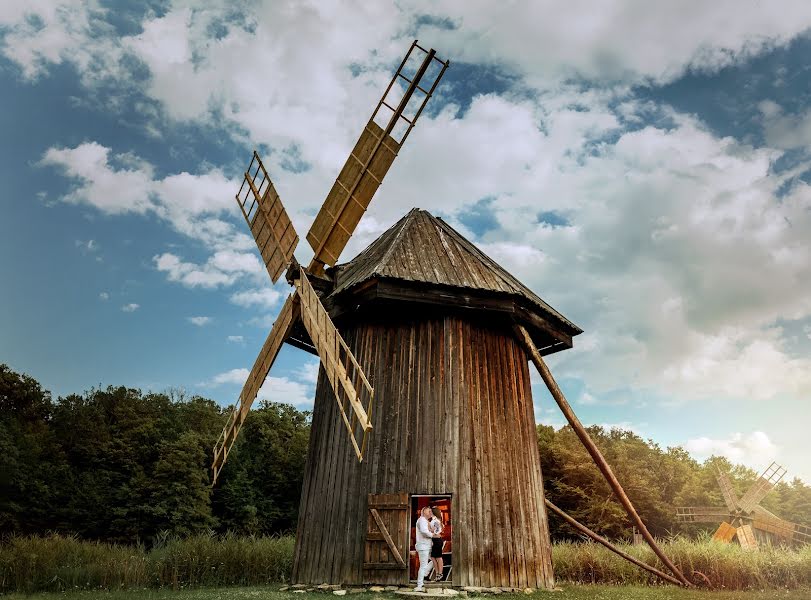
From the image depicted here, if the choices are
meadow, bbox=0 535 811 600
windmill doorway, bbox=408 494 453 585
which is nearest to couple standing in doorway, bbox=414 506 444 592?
windmill doorway, bbox=408 494 453 585

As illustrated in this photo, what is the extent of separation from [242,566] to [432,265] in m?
10.1

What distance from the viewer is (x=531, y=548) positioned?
445 inches

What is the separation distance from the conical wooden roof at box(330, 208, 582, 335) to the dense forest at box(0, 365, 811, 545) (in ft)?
63.5

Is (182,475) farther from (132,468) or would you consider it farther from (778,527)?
(778,527)

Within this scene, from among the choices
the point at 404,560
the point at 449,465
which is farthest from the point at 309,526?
the point at 449,465

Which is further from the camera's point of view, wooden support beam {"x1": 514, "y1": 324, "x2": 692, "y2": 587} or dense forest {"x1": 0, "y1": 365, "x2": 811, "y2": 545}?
dense forest {"x1": 0, "y1": 365, "x2": 811, "y2": 545}

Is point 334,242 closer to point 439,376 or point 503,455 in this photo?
point 439,376

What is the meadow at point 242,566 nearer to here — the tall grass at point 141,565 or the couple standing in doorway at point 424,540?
the tall grass at point 141,565

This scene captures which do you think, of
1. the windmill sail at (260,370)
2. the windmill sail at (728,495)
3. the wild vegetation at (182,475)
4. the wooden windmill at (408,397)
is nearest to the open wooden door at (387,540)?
the wooden windmill at (408,397)

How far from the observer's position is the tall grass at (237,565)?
14.5m

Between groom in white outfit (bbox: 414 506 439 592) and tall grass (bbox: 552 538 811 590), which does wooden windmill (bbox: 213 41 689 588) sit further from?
tall grass (bbox: 552 538 811 590)

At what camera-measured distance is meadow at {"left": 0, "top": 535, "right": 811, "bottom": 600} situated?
14.4 metres

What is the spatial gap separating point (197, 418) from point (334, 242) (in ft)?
99.5

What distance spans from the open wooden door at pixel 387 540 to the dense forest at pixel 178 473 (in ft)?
67.5
